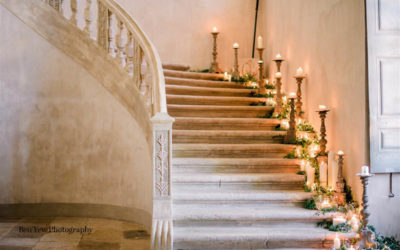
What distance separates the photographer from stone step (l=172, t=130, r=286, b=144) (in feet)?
19.9

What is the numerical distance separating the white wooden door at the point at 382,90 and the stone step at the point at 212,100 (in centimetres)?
244

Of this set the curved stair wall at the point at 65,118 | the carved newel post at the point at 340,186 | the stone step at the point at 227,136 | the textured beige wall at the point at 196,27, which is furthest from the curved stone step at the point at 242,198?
the textured beige wall at the point at 196,27

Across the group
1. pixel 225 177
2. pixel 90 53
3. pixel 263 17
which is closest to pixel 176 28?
pixel 263 17

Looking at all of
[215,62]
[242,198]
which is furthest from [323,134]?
[215,62]

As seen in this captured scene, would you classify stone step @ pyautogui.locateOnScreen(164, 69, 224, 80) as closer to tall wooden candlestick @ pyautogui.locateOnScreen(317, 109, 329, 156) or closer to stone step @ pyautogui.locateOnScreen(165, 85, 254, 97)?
stone step @ pyautogui.locateOnScreen(165, 85, 254, 97)

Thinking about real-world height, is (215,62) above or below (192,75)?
above

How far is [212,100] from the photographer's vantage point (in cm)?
700

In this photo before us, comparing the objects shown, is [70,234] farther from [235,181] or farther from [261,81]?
[261,81]

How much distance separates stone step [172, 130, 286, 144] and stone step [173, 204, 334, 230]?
126 centimetres

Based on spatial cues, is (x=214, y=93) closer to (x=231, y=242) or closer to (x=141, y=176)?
(x=141, y=176)

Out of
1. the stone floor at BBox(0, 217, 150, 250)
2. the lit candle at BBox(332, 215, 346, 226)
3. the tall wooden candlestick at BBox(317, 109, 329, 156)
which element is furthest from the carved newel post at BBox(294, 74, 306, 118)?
the stone floor at BBox(0, 217, 150, 250)

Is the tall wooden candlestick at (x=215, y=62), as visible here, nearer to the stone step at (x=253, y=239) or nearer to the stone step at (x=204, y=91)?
the stone step at (x=204, y=91)

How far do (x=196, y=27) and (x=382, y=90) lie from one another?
460cm

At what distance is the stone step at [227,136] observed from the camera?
6.07 m
